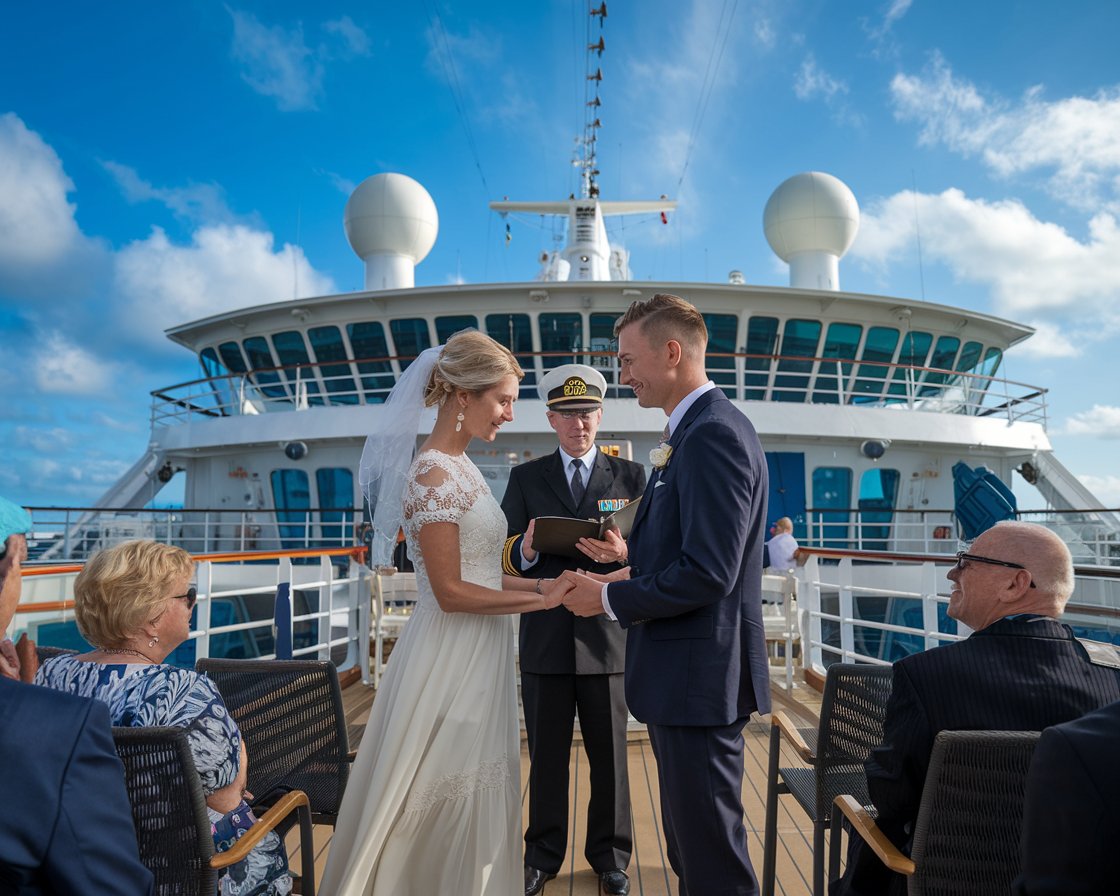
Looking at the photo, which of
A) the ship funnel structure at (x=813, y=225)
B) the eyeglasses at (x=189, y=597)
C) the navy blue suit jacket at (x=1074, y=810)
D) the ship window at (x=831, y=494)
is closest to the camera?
the navy blue suit jacket at (x=1074, y=810)

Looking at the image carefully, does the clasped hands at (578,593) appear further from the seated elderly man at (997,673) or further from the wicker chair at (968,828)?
the wicker chair at (968,828)

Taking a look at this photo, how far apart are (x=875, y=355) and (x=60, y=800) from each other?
14654 mm

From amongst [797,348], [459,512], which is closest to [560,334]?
[797,348]

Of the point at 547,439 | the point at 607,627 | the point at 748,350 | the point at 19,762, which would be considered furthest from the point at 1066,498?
the point at 19,762

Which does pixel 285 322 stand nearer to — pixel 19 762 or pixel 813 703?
pixel 813 703

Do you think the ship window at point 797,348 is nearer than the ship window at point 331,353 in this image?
Yes

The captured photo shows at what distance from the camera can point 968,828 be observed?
155 cm

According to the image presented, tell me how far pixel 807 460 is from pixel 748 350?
215 centimetres

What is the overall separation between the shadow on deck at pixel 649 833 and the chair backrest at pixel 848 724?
0.79m

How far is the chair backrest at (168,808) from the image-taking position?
1.47m

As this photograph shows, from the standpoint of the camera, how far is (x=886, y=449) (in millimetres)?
12789

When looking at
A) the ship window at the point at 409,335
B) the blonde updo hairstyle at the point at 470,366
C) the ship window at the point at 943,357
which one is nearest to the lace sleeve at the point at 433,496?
the blonde updo hairstyle at the point at 470,366

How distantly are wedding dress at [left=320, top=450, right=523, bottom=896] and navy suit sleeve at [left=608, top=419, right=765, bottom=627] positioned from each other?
1.93 feet

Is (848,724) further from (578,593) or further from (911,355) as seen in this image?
(911,355)
